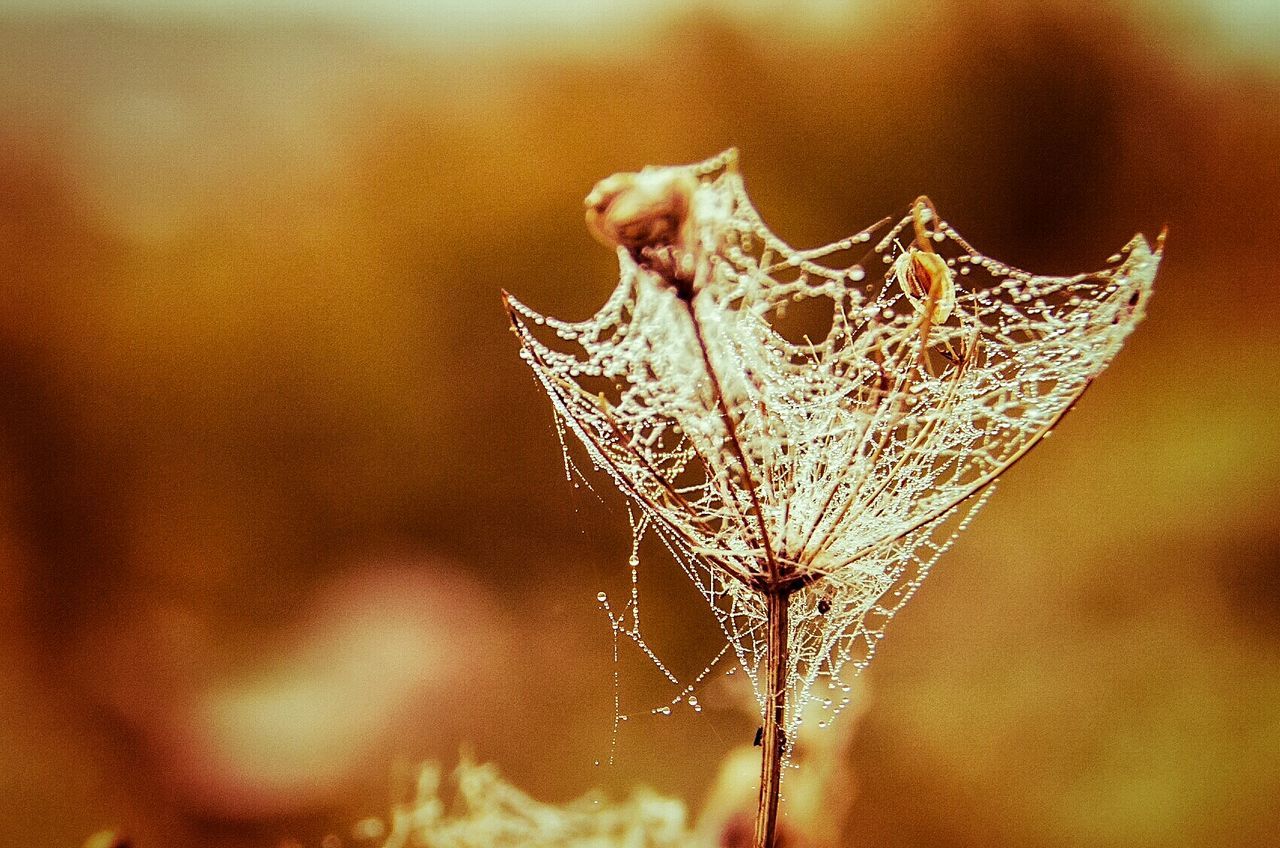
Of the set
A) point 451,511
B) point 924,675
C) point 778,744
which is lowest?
point 778,744

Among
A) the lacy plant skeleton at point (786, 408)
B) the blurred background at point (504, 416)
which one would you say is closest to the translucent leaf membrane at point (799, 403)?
the lacy plant skeleton at point (786, 408)

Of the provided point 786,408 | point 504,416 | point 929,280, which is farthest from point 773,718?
point 504,416

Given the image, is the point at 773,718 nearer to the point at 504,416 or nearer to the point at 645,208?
the point at 645,208

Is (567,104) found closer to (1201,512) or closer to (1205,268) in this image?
(1205,268)

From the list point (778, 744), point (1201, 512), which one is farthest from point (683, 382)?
point (1201, 512)

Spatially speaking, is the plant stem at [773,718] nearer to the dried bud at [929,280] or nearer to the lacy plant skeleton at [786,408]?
the lacy plant skeleton at [786,408]

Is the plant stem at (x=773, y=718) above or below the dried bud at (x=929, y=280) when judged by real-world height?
below

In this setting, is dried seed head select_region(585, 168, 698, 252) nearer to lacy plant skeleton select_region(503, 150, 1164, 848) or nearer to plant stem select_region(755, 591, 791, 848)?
lacy plant skeleton select_region(503, 150, 1164, 848)

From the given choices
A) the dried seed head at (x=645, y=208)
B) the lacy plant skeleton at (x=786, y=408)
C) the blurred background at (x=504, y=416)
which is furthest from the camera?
the blurred background at (x=504, y=416)
